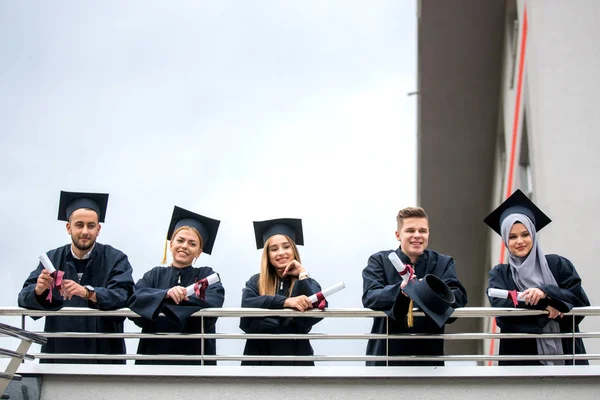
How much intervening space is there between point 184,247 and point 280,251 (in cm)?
82

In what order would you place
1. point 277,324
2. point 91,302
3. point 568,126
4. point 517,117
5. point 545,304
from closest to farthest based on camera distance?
1. point 545,304
2. point 91,302
3. point 277,324
4. point 568,126
5. point 517,117

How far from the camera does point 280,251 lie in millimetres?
8391

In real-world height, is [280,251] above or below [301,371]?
above

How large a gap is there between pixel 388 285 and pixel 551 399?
4.98 ft

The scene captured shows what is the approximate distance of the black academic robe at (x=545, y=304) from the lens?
764cm

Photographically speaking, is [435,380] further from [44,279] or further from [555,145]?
[555,145]

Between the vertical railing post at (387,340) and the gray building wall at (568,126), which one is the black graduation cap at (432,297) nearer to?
the vertical railing post at (387,340)

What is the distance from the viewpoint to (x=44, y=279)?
7664 mm

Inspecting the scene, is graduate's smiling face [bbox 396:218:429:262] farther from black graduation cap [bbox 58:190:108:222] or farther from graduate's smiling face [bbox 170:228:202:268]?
black graduation cap [bbox 58:190:108:222]

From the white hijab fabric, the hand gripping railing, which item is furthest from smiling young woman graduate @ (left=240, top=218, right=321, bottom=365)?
the hand gripping railing

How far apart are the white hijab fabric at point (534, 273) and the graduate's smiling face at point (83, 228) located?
11.3 feet

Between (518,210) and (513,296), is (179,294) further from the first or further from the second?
(518,210)

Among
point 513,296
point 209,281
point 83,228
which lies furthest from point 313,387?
point 83,228

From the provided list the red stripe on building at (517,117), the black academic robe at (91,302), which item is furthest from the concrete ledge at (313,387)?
the red stripe on building at (517,117)
